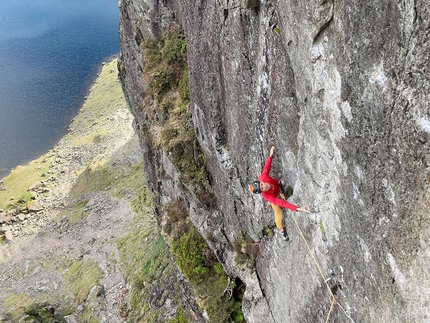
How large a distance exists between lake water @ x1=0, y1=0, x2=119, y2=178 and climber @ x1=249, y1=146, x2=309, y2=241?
5289 centimetres

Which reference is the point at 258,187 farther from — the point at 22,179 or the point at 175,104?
the point at 22,179

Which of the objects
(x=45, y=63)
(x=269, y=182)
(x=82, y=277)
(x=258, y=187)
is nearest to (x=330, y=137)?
(x=258, y=187)

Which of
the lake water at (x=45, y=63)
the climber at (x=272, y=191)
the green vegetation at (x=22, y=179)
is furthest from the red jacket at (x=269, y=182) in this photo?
the lake water at (x=45, y=63)

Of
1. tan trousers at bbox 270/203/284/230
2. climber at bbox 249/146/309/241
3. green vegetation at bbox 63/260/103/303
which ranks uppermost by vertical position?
climber at bbox 249/146/309/241

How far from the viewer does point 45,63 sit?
226 ft

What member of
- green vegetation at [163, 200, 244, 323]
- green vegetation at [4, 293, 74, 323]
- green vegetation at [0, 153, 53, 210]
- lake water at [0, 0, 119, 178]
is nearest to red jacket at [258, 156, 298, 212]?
green vegetation at [163, 200, 244, 323]

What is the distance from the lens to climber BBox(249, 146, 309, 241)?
789 centimetres

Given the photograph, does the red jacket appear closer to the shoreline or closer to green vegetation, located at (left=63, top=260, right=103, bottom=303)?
green vegetation, located at (left=63, top=260, right=103, bottom=303)

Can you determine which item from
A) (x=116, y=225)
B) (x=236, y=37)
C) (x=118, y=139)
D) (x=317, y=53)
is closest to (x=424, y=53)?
(x=317, y=53)

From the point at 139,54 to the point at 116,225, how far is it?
2233 centimetres

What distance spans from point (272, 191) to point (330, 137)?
8.79 feet

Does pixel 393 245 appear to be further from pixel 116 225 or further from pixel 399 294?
pixel 116 225

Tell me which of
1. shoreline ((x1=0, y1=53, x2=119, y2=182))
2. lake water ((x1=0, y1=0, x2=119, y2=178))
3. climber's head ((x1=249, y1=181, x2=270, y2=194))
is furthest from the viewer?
lake water ((x1=0, y1=0, x2=119, y2=178))

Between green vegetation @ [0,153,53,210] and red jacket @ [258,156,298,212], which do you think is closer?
red jacket @ [258,156,298,212]
